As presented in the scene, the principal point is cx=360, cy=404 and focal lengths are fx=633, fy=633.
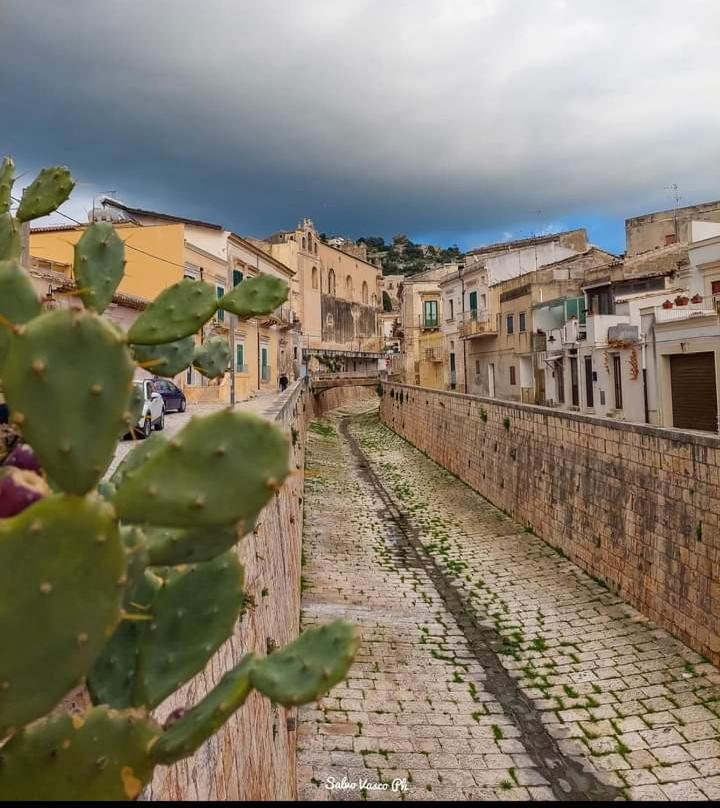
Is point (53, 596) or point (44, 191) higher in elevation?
point (44, 191)

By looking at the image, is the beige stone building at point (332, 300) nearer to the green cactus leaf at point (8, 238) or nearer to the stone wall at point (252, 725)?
the stone wall at point (252, 725)

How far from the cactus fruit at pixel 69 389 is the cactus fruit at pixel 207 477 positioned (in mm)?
120

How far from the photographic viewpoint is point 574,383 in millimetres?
25016

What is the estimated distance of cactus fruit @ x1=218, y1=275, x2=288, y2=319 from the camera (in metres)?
3.68

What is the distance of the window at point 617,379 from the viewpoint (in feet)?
70.7

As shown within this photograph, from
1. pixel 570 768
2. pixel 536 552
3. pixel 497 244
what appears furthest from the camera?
pixel 497 244

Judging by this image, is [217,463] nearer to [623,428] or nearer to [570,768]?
[570,768]

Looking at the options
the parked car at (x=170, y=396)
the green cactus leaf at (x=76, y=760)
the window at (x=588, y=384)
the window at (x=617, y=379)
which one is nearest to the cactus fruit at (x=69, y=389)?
the green cactus leaf at (x=76, y=760)

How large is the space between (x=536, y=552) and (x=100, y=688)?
14.4 m

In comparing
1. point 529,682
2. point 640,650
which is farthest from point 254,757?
point 640,650

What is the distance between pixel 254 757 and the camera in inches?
178

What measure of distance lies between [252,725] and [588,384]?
70.5 feet

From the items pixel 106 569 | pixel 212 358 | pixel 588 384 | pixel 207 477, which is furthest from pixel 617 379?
pixel 106 569

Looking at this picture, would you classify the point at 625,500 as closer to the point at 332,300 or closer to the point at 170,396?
the point at 170,396
